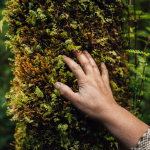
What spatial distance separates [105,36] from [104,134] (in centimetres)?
173

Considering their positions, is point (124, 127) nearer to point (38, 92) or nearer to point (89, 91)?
point (89, 91)

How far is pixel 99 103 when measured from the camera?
1.63 meters

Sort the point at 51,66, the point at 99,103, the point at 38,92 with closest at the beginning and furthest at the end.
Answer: the point at 99,103 → the point at 38,92 → the point at 51,66

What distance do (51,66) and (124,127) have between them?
54.0 inches

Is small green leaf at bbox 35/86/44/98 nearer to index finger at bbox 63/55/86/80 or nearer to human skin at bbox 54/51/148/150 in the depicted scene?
human skin at bbox 54/51/148/150

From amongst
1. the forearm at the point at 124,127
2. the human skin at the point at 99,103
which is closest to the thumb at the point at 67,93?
the human skin at the point at 99,103

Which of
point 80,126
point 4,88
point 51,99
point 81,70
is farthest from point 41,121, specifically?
point 4,88

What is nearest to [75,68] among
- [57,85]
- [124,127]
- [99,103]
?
[57,85]

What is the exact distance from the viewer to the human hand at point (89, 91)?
163 centimetres

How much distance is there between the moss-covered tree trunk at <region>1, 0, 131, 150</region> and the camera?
5.66ft

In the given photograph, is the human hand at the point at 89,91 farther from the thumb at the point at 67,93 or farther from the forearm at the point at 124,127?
the forearm at the point at 124,127

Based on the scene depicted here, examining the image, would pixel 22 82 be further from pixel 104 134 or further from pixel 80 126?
pixel 104 134

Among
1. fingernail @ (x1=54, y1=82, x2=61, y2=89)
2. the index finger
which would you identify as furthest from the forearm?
fingernail @ (x1=54, y1=82, x2=61, y2=89)

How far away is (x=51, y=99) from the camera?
176 cm
